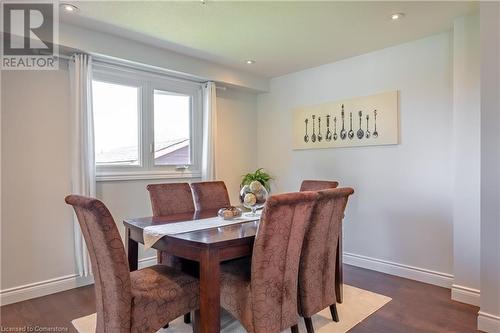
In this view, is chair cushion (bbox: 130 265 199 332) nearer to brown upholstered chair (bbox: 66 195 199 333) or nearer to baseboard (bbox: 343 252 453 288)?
brown upholstered chair (bbox: 66 195 199 333)

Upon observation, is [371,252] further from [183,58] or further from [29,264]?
[29,264]

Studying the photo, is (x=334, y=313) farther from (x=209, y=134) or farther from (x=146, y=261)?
(x=209, y=134)

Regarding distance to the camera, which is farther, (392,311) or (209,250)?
(392,311)

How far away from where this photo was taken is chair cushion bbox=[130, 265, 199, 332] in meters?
1.70

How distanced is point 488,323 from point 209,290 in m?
2.00

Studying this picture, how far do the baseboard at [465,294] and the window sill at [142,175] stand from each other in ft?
9.84

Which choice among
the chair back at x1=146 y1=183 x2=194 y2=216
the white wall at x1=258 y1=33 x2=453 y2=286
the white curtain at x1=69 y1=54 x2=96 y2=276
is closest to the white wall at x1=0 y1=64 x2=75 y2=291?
the white curtain at x1=69 y1=54 x2=96 y2=276

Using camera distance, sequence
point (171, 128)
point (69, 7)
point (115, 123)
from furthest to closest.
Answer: point (171, 128), point (115, 123), point (69, 7)

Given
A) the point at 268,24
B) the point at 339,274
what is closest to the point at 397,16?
the point at 268,24

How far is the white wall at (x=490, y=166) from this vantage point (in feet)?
7.09

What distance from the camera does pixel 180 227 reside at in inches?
84.6

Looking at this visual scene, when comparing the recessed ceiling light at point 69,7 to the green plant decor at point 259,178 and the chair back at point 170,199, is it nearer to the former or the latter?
the chair back at point 170,199

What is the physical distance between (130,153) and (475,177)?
341cm

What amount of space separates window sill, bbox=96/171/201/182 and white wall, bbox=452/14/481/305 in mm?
2891
